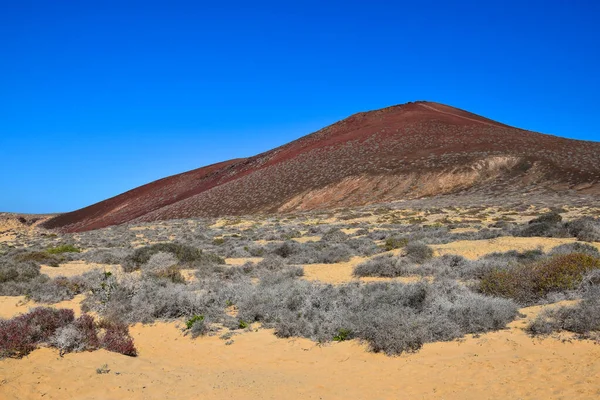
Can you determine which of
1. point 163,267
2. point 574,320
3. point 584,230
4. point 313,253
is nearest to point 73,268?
point 163,267

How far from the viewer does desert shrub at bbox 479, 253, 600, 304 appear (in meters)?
8.14

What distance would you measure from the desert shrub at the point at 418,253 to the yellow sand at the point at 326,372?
570 centimetres

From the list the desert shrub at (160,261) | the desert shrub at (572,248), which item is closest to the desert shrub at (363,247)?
the desert shrub at (572,248)

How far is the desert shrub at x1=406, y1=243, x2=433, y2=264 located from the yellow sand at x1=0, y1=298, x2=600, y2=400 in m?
5.70

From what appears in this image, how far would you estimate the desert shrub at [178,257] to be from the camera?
14.4 meters

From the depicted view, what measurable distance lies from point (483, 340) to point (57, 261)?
49.8 ft

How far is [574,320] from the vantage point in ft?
21.0

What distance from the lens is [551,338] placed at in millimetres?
6285

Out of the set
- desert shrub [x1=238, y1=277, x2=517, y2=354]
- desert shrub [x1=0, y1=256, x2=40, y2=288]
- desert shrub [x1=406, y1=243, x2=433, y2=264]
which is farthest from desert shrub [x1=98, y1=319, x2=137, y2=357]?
desert shrub [x1=406, y1=243, x2=433, y2=264]

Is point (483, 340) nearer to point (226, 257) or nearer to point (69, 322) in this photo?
point (69, 322)

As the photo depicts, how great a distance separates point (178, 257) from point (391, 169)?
3941 centimetres

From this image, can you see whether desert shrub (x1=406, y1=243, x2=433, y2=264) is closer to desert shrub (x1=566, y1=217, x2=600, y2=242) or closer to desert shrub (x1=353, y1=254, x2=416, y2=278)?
desert shrub (x1=353, y1=254, x2=416, y2=278)

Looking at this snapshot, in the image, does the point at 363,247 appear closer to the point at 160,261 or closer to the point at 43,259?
the point at 160,261

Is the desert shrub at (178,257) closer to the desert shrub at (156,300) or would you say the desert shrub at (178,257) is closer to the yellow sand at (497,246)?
the desert shrub at (156,300)
